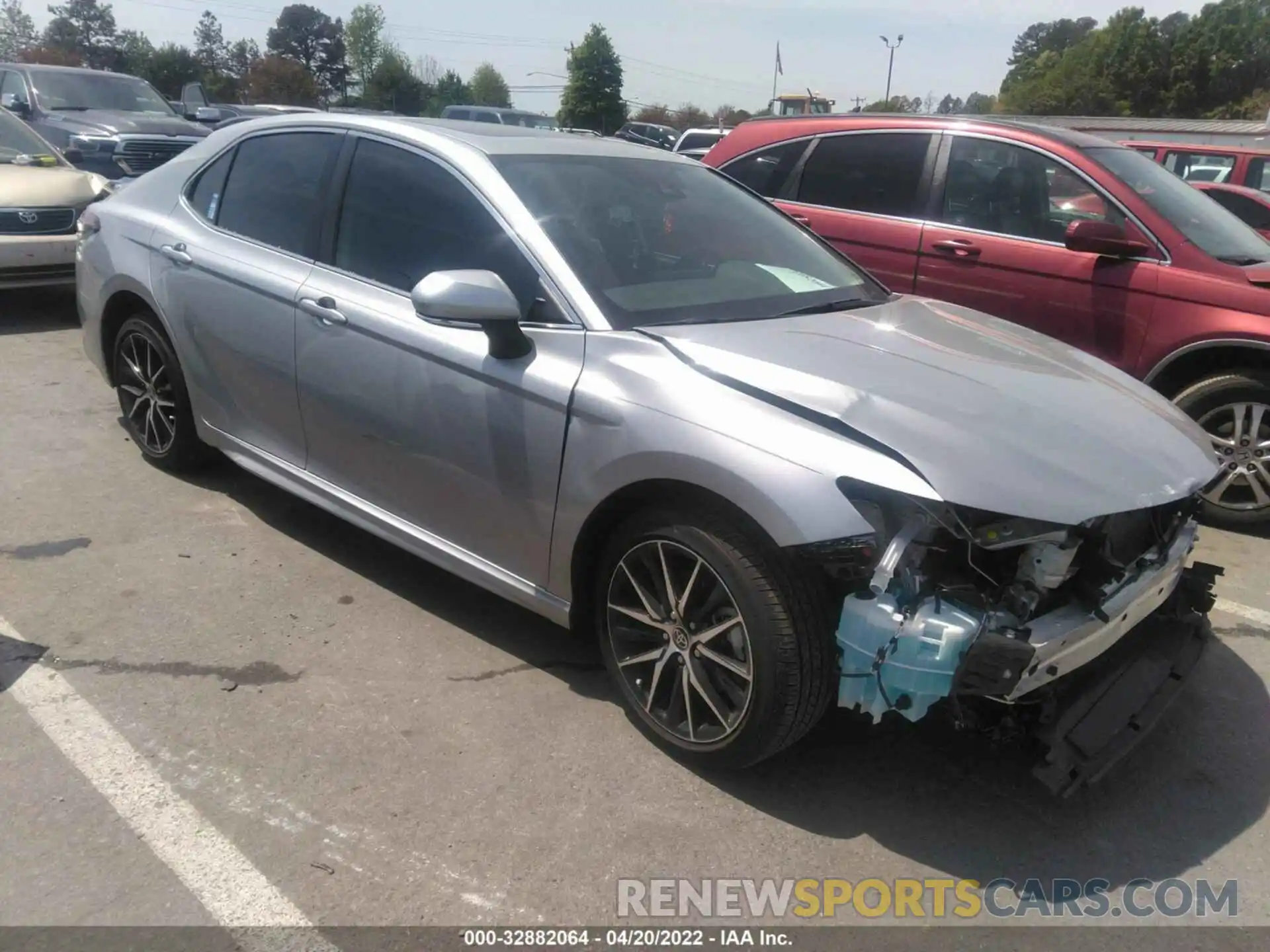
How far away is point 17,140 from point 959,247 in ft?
25.7

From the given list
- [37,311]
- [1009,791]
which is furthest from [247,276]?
[37,311]

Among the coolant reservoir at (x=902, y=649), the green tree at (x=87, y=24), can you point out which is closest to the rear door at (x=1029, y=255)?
the coolant reservoir at (x=902, y=649)

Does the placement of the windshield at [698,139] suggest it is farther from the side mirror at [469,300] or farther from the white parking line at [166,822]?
the white parking line at [166,822]

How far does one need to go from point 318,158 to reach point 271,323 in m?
0.70

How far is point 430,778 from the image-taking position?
289 cm

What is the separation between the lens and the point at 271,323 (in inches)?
153

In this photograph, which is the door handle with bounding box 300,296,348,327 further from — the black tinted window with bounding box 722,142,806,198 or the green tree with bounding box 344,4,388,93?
the green tree with bounding box 344,4,388,93

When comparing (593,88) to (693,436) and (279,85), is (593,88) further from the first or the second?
(693,436)

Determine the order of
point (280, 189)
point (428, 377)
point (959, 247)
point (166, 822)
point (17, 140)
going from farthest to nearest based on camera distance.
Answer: point (17, 140), point (959, 247), point (280, 189), point (428, 377), point (166, 822)

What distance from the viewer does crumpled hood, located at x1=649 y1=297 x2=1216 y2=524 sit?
8.34ft

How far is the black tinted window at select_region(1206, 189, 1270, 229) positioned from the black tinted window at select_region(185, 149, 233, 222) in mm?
8405

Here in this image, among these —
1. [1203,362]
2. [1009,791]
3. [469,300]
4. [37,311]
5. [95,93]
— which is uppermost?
[469,300]

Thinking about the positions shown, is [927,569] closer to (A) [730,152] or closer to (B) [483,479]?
(B) [483,479]

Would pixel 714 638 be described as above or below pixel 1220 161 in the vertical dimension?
below
